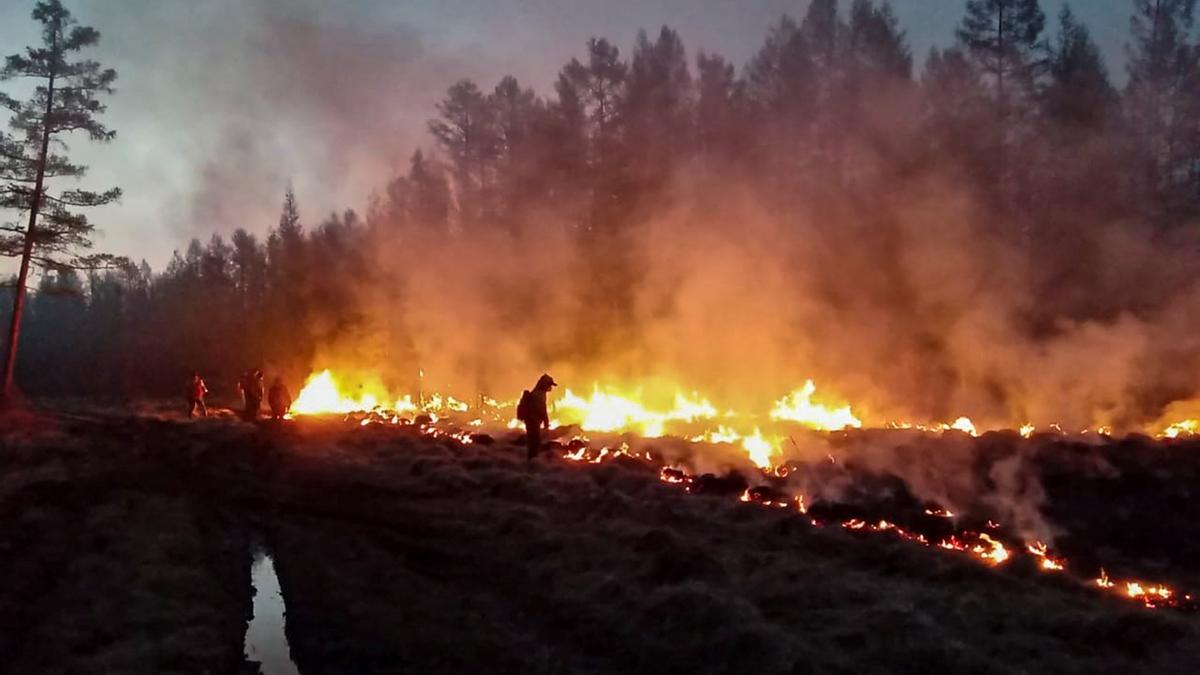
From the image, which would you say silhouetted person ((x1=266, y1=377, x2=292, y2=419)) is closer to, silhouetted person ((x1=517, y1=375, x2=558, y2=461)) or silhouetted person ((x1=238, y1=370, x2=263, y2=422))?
silhouetted person ((x1=238, y1=370, x2=263, y2=422))

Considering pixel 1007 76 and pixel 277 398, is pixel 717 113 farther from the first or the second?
pixel 277 398

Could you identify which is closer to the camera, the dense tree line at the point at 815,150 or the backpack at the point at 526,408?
the backpack at the point at 526,408

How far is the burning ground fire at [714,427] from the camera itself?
13.0m

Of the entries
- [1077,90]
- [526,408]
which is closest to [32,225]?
[526,408]

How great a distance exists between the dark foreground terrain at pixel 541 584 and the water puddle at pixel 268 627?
0.53ft

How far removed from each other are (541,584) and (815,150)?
114 feet

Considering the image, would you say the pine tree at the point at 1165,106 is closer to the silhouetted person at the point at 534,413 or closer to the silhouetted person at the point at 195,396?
the silhouetted person at the point at 534,413

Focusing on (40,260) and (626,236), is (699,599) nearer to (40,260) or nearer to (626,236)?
(626,236)

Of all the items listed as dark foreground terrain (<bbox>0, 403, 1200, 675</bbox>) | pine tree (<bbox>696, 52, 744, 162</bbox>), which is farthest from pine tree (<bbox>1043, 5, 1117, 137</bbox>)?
dark foreground terrain (<bbox>0, 403, 1200, 675</bbox>)

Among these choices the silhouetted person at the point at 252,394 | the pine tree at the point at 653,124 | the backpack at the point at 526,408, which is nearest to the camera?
the backpack at the point at 526,408

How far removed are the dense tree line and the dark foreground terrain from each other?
18448 mm

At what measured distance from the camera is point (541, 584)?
12.0 meters

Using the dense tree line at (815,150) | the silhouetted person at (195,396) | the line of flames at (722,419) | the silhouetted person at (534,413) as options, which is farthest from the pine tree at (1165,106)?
the silhouetted person at (195,396)

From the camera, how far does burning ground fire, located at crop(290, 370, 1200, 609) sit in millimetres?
13039
